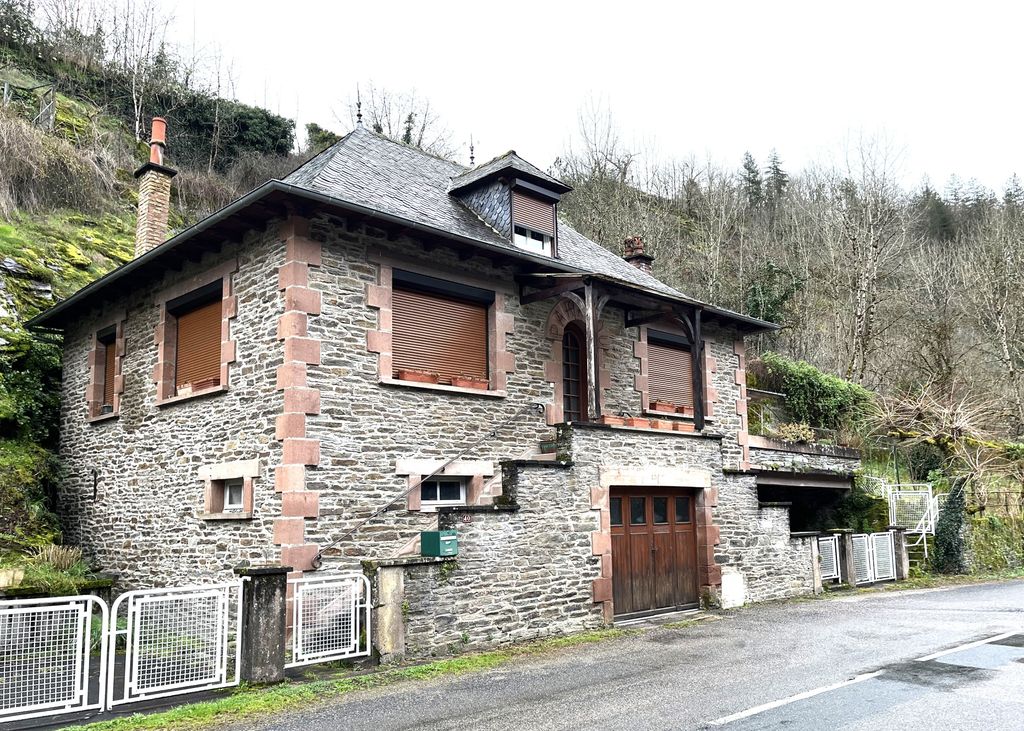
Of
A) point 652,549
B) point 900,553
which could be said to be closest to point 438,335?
point 652,549

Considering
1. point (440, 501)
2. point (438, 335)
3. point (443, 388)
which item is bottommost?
point (440, 501)

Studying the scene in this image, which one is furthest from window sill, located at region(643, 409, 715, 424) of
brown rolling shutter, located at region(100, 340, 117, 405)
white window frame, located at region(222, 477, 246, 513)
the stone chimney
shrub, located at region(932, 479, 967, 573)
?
brown rolling shutter, located at region(100, 340, 117, 405)

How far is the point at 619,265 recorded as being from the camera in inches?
675

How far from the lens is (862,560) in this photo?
1648 centimetres

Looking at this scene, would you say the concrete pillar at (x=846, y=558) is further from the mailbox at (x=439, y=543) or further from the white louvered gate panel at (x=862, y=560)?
the mailbox at (x=439, y=543)

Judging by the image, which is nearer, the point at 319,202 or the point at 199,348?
the point at 319,202

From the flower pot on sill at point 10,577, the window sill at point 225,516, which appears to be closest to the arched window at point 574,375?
the window sill at point 225,516

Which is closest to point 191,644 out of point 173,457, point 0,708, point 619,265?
point 0,708

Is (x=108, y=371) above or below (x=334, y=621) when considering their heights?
above

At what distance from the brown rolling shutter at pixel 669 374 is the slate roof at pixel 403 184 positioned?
63.0 inches

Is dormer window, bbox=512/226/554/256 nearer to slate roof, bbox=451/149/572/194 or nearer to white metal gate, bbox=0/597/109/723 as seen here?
slate roof, bbox=451/149/572/194

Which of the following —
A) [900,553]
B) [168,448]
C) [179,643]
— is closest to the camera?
[179,643]

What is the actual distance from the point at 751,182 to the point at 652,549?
35552 millimetres

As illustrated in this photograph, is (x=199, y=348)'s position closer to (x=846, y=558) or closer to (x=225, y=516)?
(x=225, y=516)
